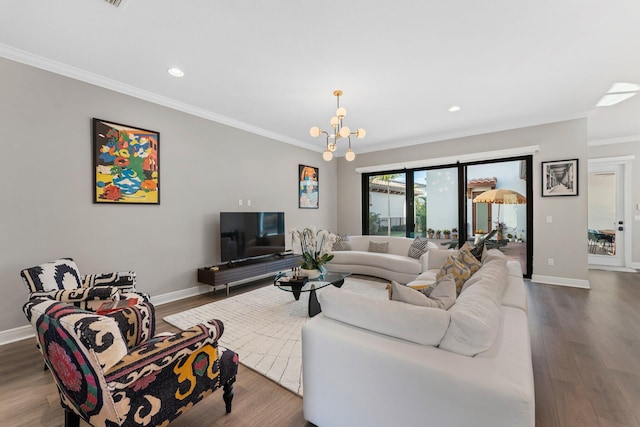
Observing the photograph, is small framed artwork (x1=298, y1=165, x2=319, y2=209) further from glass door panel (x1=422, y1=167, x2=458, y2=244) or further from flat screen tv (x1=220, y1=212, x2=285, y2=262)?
glass door panel (x1=422, y1=167, x2=458, y2=244)

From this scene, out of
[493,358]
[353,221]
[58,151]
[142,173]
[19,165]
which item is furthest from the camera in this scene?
[353,221]

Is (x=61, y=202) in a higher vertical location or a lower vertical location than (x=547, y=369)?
higher

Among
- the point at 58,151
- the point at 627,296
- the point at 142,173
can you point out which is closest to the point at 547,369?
the point at 627,296

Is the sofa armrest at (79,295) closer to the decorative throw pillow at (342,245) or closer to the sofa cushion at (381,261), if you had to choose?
the sofa cushion at (381,261)

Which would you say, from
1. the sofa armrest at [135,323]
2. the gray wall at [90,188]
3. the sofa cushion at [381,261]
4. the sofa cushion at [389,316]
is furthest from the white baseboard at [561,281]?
the sofa armrest at [135,323]

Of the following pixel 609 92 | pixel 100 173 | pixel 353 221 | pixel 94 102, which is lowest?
pixel 353 221

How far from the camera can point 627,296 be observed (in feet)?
13.2

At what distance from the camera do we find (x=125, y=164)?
11.2 feet

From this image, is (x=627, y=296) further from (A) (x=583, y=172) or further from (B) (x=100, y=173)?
(B) (x=100, y=173)

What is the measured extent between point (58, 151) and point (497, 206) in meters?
6.86

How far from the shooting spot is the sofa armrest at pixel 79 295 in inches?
82.8

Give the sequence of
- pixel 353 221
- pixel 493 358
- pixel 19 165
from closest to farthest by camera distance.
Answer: pixel 493 358, pixel 19 165, pixel 353 221

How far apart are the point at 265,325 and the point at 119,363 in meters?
1.92

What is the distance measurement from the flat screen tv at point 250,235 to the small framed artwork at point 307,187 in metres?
→ 1.05
